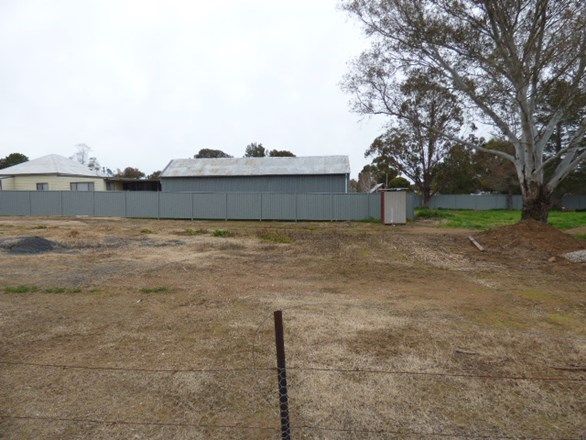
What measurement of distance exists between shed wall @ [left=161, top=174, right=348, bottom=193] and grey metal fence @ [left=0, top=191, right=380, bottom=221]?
15.2ft

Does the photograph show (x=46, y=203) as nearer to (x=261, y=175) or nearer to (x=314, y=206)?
(x=261, y=175)

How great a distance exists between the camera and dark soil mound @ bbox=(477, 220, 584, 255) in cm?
1315

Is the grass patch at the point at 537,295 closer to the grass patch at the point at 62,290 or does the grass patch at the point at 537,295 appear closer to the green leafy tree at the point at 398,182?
the grass patch at the point at 62,290

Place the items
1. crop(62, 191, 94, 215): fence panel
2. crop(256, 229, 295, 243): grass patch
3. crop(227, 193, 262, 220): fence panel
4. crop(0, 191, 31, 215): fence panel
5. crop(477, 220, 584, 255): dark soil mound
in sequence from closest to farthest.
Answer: crop(477, 220, 584, 255): dark soil mound, crop(256, 229, 295, 243): grass patch, crop(227, 193, 262, 220): fence panel, crop(62, 191, 94, 215): fence panel, crop(0, 191, 31, 215): fence panel

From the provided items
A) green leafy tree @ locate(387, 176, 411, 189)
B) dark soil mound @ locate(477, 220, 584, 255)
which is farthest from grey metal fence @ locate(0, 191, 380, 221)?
green leafy tree @ locate(387, 176, 411, 189)

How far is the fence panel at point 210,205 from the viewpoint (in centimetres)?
2730

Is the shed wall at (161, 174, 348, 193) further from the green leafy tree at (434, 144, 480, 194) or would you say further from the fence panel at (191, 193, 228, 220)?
the green leafy tree at (434, 144, 480, 194)

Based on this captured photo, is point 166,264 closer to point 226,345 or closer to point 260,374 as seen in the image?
point 226,345

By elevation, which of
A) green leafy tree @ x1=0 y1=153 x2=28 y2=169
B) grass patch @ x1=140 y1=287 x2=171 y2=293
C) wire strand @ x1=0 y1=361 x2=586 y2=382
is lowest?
wire strand @ x1=0 y1=361 x2=586 y2=382

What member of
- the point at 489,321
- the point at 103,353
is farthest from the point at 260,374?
the point at 489,321

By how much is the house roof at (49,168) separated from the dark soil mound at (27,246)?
24267 mm

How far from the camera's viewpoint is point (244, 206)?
27.2 meters

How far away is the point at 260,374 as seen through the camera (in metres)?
4.41

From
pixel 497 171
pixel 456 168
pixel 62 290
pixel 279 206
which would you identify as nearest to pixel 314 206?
pixel 279 206
